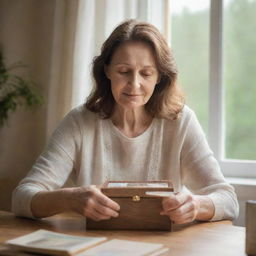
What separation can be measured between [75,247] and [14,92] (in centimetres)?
160

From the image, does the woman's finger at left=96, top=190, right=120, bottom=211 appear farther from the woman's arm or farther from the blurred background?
the blurred background

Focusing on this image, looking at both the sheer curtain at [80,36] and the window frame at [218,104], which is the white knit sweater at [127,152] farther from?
the window frame at [218,104]

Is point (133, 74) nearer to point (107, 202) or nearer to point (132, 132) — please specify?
point (132, 132)

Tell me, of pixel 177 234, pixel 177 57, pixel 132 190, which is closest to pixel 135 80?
pixel 132 190

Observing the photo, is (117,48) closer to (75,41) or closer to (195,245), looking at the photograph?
(75,41)

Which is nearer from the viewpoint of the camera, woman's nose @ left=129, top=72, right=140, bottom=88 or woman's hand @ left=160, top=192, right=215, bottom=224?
woman's hand @ left=160, top=192, right=215, bottom=224

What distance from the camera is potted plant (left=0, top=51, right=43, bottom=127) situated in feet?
9.17

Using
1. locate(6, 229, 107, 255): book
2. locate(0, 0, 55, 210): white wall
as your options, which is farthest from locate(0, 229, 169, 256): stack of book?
locate(0, 0, 55, 210): white wall

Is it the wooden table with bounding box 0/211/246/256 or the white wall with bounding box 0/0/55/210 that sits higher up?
the white wall with bounding box 0/0/55/210

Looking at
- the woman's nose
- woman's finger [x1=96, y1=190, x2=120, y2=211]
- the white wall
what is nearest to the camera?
woman's finger [x1=96, y1=190, x2=120, y2=211]

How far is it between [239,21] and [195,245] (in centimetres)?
155

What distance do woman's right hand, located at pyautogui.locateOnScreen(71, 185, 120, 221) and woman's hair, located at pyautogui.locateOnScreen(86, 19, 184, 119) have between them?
2.21 feet

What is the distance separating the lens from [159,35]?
2.25 meters

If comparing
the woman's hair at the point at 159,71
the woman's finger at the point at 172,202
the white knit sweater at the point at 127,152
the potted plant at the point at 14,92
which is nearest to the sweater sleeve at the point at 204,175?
the white knit sweater at the point at 127,152
